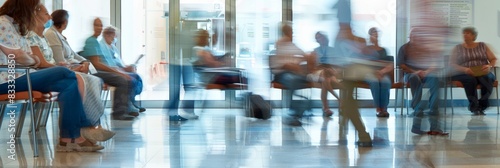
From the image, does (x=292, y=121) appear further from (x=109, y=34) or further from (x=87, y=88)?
(x=87, y=88)

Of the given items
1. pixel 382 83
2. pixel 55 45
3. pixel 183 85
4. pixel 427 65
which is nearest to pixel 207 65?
pixel 183 85

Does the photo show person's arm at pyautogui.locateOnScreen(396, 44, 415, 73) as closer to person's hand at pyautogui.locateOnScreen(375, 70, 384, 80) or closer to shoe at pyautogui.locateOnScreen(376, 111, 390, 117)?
person's hand at pyautogui.locateOnScreen(375, 70, 384, 80)

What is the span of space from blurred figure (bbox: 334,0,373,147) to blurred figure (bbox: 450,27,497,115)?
11.0ft

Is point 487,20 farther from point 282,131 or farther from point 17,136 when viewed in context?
point 17,136

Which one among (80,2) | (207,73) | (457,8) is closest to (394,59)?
(457,8)

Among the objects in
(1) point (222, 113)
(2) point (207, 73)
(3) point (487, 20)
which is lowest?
(1) point (222, 113)

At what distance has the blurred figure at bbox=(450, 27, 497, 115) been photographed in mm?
7543

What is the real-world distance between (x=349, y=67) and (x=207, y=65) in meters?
2.78

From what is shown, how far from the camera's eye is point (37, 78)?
12.0 feet

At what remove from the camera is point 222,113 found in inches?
302

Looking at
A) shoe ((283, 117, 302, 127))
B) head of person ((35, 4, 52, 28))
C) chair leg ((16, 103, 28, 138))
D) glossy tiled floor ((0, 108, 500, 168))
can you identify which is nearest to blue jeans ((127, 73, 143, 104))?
glossy tiled floor ((0, 108, 500, 168))

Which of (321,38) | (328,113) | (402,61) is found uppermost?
(321,38)

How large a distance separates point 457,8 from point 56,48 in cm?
532

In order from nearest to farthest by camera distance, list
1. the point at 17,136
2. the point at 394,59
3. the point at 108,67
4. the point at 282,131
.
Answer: the point at 17,136, the point at 282,131, the point at 108,67, the point at 394,59
